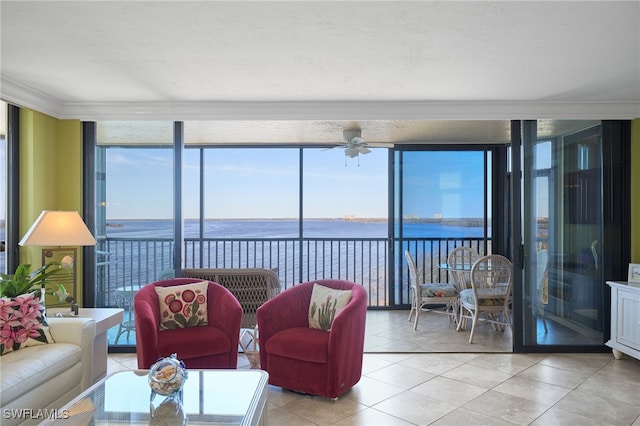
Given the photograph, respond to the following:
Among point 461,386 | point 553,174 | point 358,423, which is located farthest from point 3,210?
point 553,174

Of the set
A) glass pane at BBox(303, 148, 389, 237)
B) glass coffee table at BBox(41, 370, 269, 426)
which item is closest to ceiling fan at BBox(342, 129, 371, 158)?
glass pane at BBox(303, 148, 389, 237)

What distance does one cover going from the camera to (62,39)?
2.64 m

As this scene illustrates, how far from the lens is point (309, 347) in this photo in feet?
10.3

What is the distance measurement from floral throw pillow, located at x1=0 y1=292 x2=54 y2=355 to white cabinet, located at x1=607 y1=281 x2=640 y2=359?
4.72 m

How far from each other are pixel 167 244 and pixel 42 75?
1.81m

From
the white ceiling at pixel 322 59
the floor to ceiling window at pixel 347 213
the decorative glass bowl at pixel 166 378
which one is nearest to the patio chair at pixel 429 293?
the floor to ceiling window at pixel 347 213

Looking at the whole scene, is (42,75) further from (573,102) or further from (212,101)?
(573,102)

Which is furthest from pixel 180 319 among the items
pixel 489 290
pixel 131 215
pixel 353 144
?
pixel 489 290

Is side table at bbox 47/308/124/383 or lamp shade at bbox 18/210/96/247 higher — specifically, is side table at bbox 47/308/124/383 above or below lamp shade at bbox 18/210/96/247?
below

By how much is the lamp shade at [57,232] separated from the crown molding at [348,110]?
1.36 metres

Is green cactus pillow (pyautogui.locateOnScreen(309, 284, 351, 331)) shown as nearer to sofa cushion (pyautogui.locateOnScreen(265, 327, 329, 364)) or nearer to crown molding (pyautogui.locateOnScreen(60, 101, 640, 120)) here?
sofa cushion (pyautogui.locateOnScreen(265, 327, 329, 364))

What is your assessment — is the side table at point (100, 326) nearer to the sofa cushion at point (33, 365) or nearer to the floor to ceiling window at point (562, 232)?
the sofa cushion at point (33, 365)

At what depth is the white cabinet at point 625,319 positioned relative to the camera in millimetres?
3768

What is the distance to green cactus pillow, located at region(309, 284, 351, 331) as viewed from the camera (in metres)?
3.42
